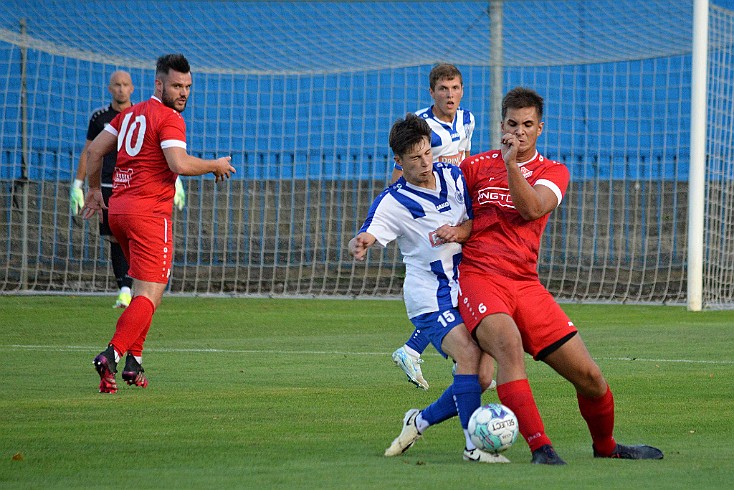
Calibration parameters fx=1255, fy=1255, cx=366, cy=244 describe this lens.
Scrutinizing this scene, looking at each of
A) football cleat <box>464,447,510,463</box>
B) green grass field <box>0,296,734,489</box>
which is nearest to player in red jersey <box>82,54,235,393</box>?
green grass field <box>0,296,734,489</box>

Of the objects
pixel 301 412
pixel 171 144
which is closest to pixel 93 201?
pixel 171 144

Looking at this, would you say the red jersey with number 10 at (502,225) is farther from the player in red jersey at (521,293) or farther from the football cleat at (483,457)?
the football cleat at (483,457)

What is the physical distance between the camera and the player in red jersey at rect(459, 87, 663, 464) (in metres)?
5.20

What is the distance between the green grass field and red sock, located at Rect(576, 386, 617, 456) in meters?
0.10

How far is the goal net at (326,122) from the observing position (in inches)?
683

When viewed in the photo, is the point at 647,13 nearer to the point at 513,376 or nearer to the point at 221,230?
the point at 221,230

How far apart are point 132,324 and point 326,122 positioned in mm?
11465

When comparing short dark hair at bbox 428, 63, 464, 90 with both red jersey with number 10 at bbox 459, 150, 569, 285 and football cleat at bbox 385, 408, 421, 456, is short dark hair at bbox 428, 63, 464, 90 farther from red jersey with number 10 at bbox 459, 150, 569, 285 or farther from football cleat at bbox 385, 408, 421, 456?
football cleat at bbox 385, 408, 421, 456

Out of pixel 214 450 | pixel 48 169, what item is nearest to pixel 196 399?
pixel 214 450

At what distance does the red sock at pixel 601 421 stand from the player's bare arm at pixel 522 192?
83 cm

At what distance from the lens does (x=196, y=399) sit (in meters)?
7.04

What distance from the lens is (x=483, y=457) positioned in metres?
5.09

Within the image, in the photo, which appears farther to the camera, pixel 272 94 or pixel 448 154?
pixel 272 94

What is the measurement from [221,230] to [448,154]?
34.5ft
